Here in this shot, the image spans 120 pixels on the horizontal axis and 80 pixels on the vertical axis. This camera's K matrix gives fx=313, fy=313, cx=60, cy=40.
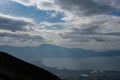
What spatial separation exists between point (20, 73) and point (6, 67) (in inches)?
25.8

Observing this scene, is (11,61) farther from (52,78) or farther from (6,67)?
(52,78)

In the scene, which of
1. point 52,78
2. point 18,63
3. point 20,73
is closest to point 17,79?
point 20,73

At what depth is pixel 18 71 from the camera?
1339 centimetres

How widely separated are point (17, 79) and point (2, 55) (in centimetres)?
229

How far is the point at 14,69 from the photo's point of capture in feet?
43.7

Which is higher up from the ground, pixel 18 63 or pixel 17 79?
pixel 18 63

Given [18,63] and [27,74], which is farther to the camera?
[18,63]

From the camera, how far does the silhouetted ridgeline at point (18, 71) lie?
13.2 meters

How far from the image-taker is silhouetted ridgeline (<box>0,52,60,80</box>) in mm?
13195

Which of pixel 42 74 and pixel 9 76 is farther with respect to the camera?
pixel 42 74

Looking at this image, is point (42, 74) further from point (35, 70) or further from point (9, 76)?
point (9, 76)

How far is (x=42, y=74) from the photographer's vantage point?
562 inches

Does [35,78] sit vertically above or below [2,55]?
below

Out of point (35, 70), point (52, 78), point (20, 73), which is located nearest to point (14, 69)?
point (20, 73)
